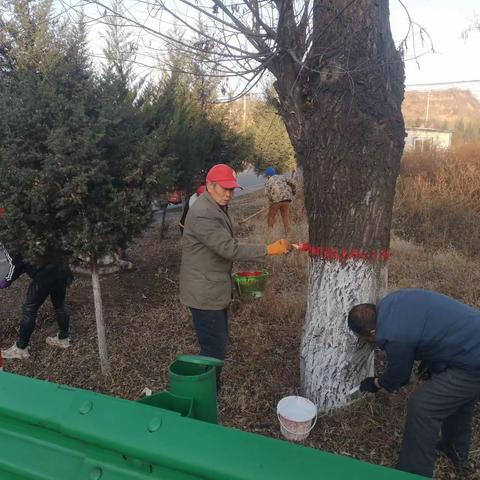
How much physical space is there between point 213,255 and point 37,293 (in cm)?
196

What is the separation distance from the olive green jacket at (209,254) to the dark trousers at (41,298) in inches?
62.7

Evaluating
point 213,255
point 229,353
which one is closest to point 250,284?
point 229,353

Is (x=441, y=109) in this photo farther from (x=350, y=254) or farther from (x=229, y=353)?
(x=350, y=254)

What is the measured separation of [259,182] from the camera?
2875 cm

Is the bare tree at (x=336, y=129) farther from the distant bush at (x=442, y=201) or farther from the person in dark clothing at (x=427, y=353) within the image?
the distant bush at (x=442, y=201)

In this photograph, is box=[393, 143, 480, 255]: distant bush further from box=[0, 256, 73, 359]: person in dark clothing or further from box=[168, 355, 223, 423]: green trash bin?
box=[168, 355, 223, 423]: green trash bin

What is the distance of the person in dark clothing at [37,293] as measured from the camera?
422 cm

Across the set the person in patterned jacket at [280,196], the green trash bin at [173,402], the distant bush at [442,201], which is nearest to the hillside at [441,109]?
the distant bush at [442,201]

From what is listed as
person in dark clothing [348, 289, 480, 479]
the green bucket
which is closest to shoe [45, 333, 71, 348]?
the green bucket

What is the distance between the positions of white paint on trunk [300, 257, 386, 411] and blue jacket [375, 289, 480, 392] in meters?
0.56

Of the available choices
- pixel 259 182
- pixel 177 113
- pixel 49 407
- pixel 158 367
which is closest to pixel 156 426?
pixel 49 407

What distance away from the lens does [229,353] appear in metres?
4.26

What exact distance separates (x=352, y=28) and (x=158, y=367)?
3.05m

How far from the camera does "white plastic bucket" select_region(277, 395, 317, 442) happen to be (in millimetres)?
2934
